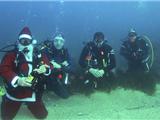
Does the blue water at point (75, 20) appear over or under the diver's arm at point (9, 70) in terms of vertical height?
over

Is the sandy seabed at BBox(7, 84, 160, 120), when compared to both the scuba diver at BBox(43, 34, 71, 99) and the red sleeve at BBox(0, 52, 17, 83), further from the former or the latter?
the red sleeve at BBox(0, 52, 17, 83)

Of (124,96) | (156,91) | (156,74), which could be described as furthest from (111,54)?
(156,74)

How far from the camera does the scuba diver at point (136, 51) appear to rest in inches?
392

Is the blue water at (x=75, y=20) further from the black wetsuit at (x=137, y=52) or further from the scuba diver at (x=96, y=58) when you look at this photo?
the scuba diver at (x=96, y=58)

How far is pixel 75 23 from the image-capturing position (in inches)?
1411

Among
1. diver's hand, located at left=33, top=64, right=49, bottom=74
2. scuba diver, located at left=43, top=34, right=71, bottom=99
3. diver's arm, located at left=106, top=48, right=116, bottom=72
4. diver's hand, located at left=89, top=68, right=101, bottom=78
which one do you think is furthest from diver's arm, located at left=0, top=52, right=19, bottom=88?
diver's arm, located at left=106, top=48, right=116, bottom=72

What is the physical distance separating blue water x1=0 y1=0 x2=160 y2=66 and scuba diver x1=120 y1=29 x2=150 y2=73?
33.0 ft

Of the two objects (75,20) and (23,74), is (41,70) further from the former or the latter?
(75,20)

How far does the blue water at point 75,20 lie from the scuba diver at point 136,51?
10049 mm

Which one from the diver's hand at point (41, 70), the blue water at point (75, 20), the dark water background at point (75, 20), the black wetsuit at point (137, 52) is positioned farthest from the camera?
the blue water at point (75, 20)

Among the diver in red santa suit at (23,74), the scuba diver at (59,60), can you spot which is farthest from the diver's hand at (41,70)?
the scuba diver at (59,60)

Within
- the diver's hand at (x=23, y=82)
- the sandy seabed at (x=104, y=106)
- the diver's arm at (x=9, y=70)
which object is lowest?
the sandy seabed at (x=104, y=106)

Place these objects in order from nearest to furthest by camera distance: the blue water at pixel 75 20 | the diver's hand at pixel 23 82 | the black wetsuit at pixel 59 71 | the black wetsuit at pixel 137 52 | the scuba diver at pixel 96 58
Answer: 1. the diver's hand at pixel 23 82
2. the black wetsuit at pixel 59 71
3. the scuba diver at pixel 96 58
4. the black wetsuit at pixel 137 52
5. the blue water at pixel 75 20

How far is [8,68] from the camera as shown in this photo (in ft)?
20.8
